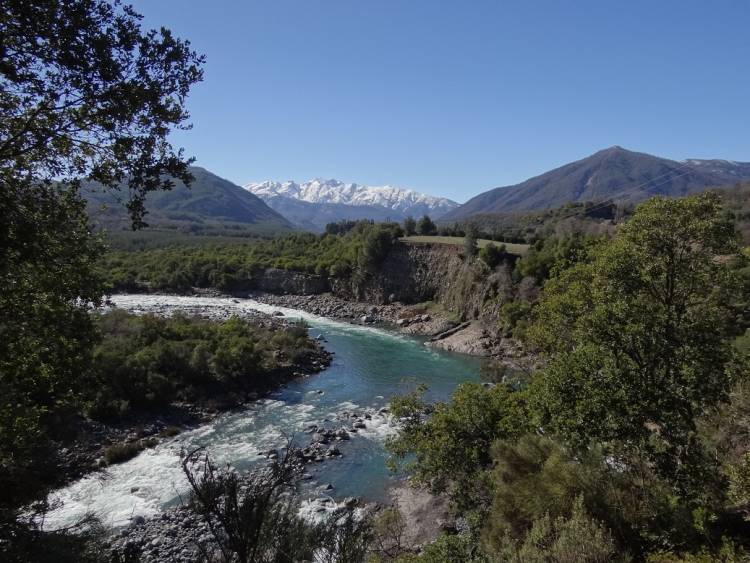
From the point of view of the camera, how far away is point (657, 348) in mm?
11547

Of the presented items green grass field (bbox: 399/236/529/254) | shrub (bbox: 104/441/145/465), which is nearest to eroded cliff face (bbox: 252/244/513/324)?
green grass field (bbox: 399/236/529/254)

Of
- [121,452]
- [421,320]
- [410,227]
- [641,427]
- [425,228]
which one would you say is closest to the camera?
[641,427]

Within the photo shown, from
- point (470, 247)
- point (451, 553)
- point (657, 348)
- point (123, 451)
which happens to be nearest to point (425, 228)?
point (470, 247)

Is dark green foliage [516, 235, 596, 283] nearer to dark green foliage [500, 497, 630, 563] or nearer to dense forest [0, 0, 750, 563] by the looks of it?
dense forest [0, 0, 750, 563]

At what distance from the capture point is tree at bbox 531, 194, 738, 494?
11.0 meters

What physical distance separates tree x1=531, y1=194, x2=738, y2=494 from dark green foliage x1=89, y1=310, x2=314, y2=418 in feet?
75.6

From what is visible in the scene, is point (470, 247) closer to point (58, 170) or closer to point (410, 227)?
point (410, 227)

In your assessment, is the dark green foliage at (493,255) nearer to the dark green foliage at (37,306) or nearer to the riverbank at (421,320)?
the riverbank at (421,320)

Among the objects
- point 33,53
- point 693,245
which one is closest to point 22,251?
point 33,53

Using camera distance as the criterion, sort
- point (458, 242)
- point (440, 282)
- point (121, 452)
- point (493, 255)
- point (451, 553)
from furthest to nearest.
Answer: point (458, 242) < point (440, 282) < point (493, 255) < point (121, 452) < point (451, 553)

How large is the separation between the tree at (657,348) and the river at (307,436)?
24.1 feet

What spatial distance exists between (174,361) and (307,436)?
11395 millimetres

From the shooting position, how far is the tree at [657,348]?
36.0ft

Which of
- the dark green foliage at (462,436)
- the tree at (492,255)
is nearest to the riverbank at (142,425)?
the dark green foliage at (462,436)
